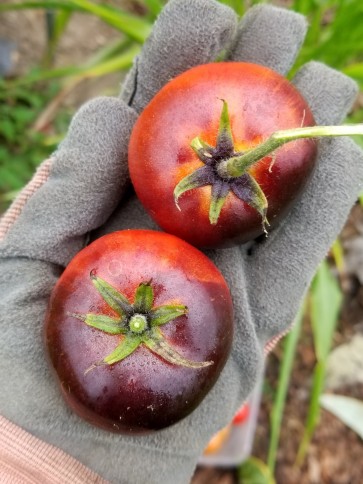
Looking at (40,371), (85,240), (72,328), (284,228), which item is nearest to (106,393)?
(72,328)

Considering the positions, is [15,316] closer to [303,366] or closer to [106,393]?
[106,393]

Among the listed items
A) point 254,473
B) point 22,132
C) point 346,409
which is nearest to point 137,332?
point 254,473

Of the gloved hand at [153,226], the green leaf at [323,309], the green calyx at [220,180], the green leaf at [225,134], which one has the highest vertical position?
the green leaf at [225,134]

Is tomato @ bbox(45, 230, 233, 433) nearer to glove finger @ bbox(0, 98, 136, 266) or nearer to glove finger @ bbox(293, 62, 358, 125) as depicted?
glove finger @ bbox(0, 98, 136, 266)

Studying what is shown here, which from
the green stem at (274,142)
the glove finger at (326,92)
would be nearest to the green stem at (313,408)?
the glove finger at (326,92)

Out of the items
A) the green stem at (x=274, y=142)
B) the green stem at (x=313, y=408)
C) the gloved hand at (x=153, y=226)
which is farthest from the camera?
the green stem at (x=313, y=408)

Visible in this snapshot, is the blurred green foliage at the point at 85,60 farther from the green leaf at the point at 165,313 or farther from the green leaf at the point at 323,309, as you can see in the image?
the green leaf at the point at 165,313
